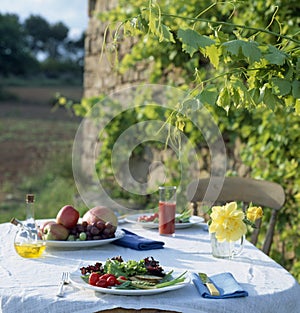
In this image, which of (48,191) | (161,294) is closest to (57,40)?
(48,191)

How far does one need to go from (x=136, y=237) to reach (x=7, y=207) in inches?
226

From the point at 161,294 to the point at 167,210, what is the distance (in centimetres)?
72

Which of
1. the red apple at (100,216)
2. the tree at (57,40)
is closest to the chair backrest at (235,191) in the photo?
the red apple at (100,216)

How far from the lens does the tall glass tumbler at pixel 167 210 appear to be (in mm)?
2232

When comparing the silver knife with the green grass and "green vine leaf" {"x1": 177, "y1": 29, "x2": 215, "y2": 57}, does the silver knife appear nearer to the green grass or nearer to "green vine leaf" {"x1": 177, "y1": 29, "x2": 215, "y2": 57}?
"green vine leaf" {"x1": 177, "y1": 29, "x2": 215, "y2": 57}

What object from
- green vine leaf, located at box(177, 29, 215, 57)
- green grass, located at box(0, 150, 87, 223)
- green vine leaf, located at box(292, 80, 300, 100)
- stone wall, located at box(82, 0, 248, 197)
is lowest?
green grass, located at box(0, 150, 87, 223)

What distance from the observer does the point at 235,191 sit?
2.88m

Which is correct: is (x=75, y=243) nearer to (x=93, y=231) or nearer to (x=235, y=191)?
(x=93, y=231)

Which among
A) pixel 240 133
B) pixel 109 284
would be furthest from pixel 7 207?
pixel 109 284

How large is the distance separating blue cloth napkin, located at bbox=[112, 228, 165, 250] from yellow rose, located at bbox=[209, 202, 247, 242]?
294mm

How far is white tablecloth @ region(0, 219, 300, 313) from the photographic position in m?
1.50

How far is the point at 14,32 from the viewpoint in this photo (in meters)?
17.4

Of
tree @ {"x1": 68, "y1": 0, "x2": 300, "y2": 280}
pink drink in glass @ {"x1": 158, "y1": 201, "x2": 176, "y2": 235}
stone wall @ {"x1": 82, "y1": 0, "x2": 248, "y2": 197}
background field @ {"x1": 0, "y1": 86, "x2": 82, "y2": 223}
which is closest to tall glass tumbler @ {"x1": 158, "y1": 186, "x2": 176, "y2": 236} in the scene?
pink drink in glass @ {"x1": 158, "y1": 201, "x2": 176, "y2": 235}

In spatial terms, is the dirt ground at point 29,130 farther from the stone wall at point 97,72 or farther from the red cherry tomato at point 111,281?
the red cherry tomato at point 111,281
